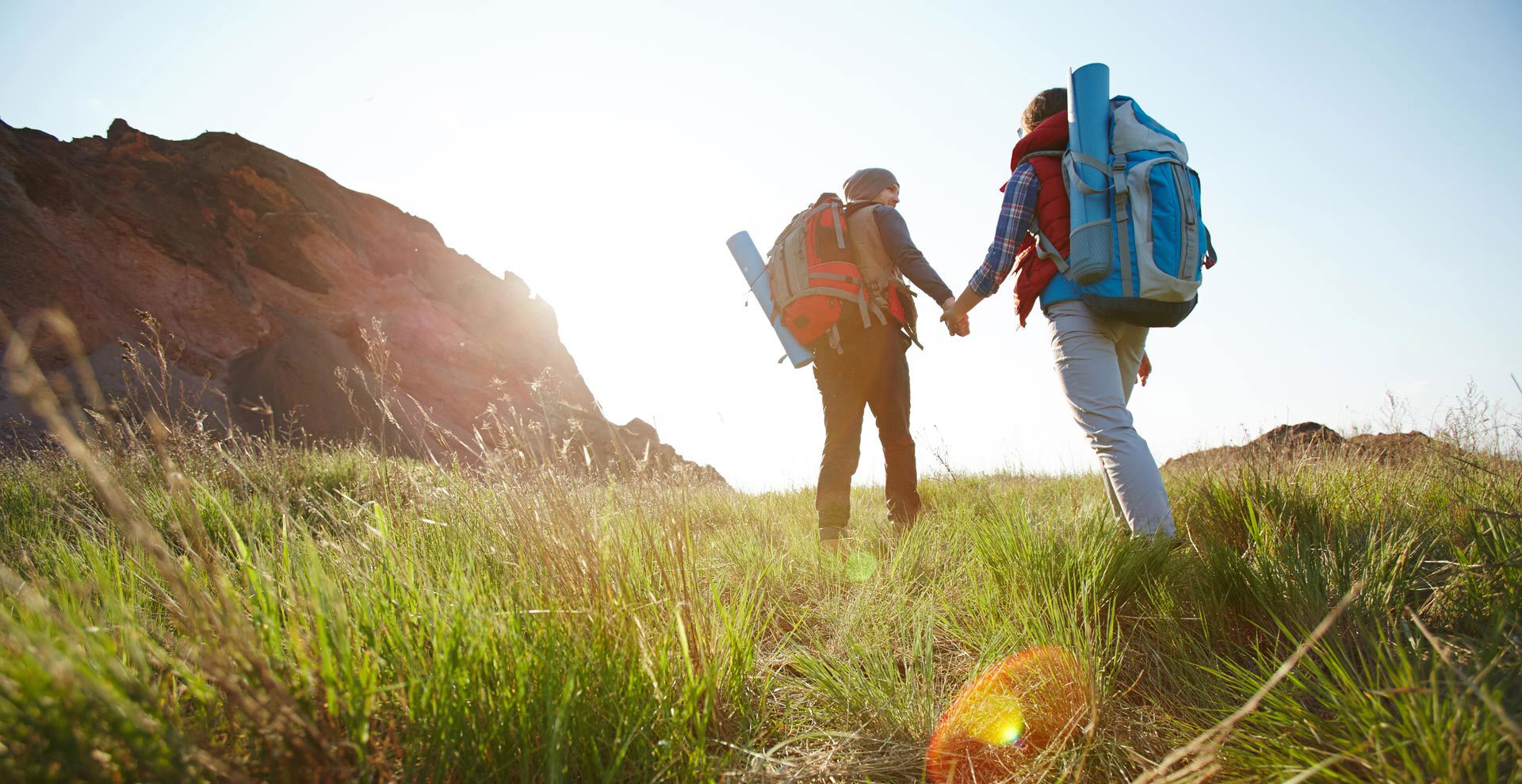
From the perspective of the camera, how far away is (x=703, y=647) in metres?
1.41

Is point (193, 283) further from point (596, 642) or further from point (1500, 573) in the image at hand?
point (1500, 573)

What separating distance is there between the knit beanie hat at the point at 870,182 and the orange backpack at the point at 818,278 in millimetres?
127

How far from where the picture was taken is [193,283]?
15008mm

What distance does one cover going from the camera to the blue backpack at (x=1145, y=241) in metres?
2.34

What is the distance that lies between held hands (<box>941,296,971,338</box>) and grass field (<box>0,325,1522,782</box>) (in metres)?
1.02

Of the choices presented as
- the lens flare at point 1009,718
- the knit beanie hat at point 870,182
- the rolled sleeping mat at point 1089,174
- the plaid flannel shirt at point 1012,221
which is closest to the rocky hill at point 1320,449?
the rolled sleeping mat at point 1089,174

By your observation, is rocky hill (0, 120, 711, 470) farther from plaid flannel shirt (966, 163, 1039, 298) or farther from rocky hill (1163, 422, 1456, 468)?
plaid flannel shirt (966, 163, 1039, 298)

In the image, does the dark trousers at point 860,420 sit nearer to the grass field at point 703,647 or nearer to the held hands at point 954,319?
the held hands at point 954,319

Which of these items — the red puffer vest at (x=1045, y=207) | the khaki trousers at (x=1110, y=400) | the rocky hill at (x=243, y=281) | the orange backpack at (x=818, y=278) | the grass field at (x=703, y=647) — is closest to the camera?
the grass field at (x=703, y=647)

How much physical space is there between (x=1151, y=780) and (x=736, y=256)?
3749 millimetres

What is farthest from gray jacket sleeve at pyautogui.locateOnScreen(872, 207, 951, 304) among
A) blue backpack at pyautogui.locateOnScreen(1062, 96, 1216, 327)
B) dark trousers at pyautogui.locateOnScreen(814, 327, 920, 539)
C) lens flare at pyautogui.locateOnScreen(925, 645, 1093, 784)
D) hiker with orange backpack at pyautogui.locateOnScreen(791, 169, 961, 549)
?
lens flare at pyautogui.locateOnScreen(925, 645, 1093, 784)

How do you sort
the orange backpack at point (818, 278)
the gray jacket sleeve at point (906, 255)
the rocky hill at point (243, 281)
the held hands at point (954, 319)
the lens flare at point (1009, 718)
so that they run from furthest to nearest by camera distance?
the rocky hill at point (243, 281) < the orange backpack at point (818, 278) < the gray jacket sleeve at point (906, 255) < the held hands at point (954, 319) < the lens flare at point (1009, 718)

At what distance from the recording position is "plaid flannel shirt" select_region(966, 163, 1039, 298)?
2.66 m

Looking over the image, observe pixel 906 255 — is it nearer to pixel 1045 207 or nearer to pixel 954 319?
pixel 954 319
